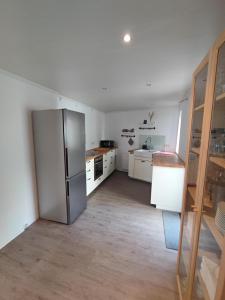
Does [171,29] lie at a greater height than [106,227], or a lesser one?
greater

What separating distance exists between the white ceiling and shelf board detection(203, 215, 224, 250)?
49.7 inches

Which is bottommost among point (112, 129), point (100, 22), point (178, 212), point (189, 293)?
point (178, 212)

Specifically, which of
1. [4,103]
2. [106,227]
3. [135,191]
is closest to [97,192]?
[135,191]

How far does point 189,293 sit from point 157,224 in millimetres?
1454

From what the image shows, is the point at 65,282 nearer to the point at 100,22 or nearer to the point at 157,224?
the point at 157,224

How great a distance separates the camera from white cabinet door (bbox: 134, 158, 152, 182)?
4.22m

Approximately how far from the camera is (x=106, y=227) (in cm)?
235

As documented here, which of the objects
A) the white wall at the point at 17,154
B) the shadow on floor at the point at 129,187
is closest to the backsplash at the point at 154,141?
the shadow on floor at the point at 129,187

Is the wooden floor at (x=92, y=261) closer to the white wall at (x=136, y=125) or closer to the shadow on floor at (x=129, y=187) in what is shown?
the shadow on floor at (x=129, y=187)

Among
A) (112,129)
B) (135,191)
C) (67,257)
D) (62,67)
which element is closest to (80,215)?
(67,257)

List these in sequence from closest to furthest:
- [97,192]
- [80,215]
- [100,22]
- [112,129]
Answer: [100,22] → [80,215] → [97,192] → [112,129]

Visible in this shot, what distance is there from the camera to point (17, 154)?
6.80 ft

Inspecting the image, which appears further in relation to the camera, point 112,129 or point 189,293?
point 112,129

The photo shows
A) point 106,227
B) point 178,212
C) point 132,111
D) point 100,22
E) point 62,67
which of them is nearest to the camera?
point 100,22
